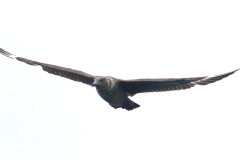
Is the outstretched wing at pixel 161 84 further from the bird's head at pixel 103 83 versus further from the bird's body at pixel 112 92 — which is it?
the bird's head at pixel 103 83

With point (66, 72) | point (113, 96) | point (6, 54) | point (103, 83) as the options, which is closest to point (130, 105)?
point (113, 96)

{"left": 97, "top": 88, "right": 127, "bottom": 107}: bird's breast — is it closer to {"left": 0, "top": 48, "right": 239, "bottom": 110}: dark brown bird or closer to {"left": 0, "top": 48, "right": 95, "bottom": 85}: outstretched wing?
{"left": 0, "top": 48, "right": 239, "bottom": 110}: dark brown bird

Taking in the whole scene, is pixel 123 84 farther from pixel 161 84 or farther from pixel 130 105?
pixel 161 84

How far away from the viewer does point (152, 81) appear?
12688 millimetres

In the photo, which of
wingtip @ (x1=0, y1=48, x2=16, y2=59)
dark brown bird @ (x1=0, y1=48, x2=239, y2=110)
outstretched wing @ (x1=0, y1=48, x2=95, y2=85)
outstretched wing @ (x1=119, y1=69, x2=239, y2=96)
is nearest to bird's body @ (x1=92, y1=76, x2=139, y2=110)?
dark brown bird @ (x1=0, y1=48, x2=239, y2=110)

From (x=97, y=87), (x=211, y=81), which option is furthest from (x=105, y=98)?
(x=211, y=81)

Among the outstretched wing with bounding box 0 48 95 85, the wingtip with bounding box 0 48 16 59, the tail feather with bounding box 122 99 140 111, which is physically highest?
the wingtip with bounding box 0 48 16 59

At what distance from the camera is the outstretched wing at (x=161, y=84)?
12289mm

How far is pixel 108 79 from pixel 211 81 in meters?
2.66

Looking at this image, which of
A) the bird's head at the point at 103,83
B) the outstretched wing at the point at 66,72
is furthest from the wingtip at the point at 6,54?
the bird's head at the point at 103,83

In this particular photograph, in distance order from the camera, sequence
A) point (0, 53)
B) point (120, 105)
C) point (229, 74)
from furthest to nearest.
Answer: point (0, 53) → point (120, 105) → point (229, 74)

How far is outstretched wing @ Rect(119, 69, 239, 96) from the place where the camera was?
40.3 feet

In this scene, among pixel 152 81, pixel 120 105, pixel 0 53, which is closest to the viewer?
pixel 152 81

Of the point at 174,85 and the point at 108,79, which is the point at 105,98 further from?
the point at 174,85
